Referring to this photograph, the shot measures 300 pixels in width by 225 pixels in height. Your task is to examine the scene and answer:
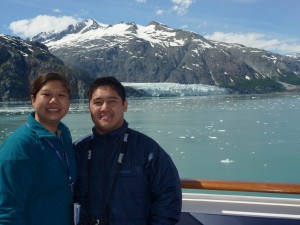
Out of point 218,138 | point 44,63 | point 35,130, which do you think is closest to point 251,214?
point 35,130

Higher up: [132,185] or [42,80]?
[42,80]

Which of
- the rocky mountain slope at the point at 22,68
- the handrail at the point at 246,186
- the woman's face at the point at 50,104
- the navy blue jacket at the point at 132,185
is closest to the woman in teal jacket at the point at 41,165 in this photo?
the woman's face at the point at 50,104

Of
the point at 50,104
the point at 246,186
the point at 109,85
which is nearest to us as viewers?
the point at 50,104

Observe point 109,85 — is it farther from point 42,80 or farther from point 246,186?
point 246,186

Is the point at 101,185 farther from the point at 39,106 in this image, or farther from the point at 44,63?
the point at 44,63

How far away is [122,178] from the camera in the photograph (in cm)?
185

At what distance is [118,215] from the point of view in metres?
1.85

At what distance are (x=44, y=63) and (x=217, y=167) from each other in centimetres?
10549

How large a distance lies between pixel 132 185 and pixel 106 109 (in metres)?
0.42

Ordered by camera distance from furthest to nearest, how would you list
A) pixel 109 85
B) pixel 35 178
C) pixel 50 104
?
pixel 109 85, pixel 50 104, pixel 35 178

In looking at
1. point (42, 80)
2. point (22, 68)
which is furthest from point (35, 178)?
point (22, 68)

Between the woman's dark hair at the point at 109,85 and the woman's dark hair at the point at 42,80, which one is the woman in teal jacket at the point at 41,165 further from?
the woman's dark hair at the point at 109,85

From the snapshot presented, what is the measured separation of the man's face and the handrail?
2.34 ft

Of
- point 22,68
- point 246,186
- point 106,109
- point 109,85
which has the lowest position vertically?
point 246,186
